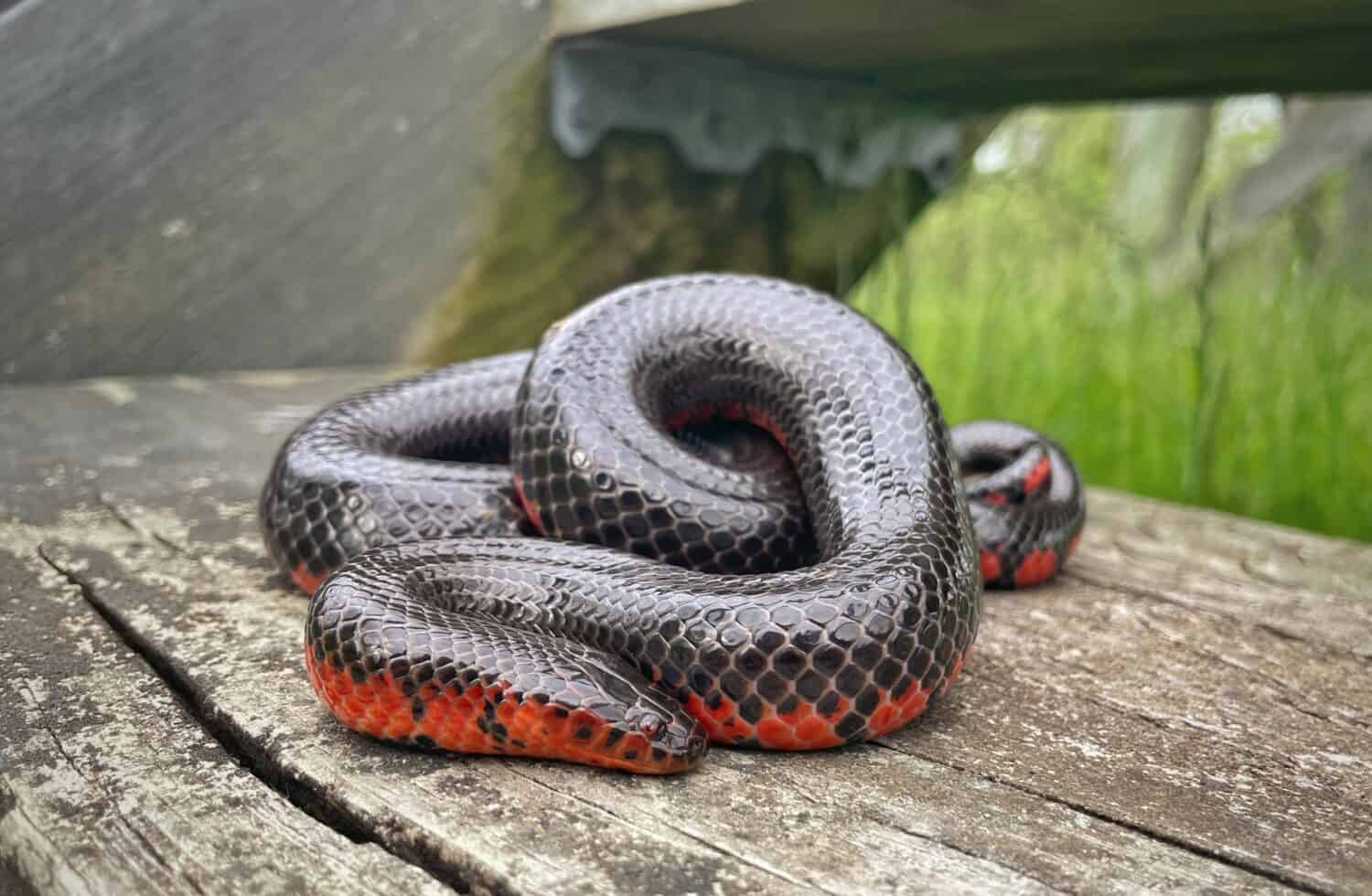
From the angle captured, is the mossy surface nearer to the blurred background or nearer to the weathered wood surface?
the blurred background

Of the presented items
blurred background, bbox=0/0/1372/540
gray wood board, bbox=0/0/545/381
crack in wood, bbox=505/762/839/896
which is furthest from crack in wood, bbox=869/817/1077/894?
gray wood board, bbox=0/0/545/381

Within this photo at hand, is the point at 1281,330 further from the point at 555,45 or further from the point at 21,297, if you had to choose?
the point at 21,297

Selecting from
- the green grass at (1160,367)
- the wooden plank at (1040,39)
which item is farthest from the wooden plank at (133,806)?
the green grass at (1160,367)

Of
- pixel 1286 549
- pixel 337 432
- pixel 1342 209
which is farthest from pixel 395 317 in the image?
pixel 1342 209

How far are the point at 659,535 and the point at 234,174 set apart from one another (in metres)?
2.69

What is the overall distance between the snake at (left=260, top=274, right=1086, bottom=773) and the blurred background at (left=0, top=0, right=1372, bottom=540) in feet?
4.81

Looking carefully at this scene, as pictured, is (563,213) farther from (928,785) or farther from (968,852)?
(968,852)

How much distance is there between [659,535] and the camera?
7.29 ft

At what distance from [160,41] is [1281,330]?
4129 millimetres

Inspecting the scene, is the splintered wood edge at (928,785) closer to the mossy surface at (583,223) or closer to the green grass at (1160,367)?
the green grass at (1160,367)

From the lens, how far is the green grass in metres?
3.99

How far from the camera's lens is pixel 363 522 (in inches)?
94.8

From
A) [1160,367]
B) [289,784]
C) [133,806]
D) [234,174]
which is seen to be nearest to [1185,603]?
[289,784]

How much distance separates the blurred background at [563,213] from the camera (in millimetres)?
3721
